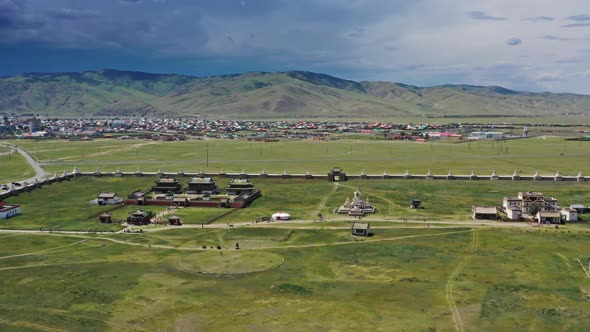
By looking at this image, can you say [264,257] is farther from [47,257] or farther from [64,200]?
[64,200]

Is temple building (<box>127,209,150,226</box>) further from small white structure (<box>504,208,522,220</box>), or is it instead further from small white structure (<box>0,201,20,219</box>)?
small white structure (<box>504,208,522,220</box>)

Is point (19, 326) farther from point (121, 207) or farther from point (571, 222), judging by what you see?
point (571, 222)

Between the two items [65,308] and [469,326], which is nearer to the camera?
[469,326]

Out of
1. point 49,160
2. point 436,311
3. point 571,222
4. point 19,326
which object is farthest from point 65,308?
point 49,160

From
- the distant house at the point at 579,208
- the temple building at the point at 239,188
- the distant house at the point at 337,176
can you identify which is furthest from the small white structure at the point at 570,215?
the temple building at the point at 239,188

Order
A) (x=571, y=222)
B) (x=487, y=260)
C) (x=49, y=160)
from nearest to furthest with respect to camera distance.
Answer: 1. (x=487, y=260)
2. (x=571, y=222)
3. (x=49, y=160)

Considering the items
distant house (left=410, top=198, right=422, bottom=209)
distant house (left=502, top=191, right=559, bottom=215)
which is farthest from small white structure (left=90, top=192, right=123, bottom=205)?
distant house (left=502, top=191, right=559, bottom=215)

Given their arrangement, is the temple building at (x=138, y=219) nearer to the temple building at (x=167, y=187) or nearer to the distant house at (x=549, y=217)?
the temple building at (x=167, y=187)

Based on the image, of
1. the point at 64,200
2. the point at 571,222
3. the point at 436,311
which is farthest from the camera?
the point at 64,200
